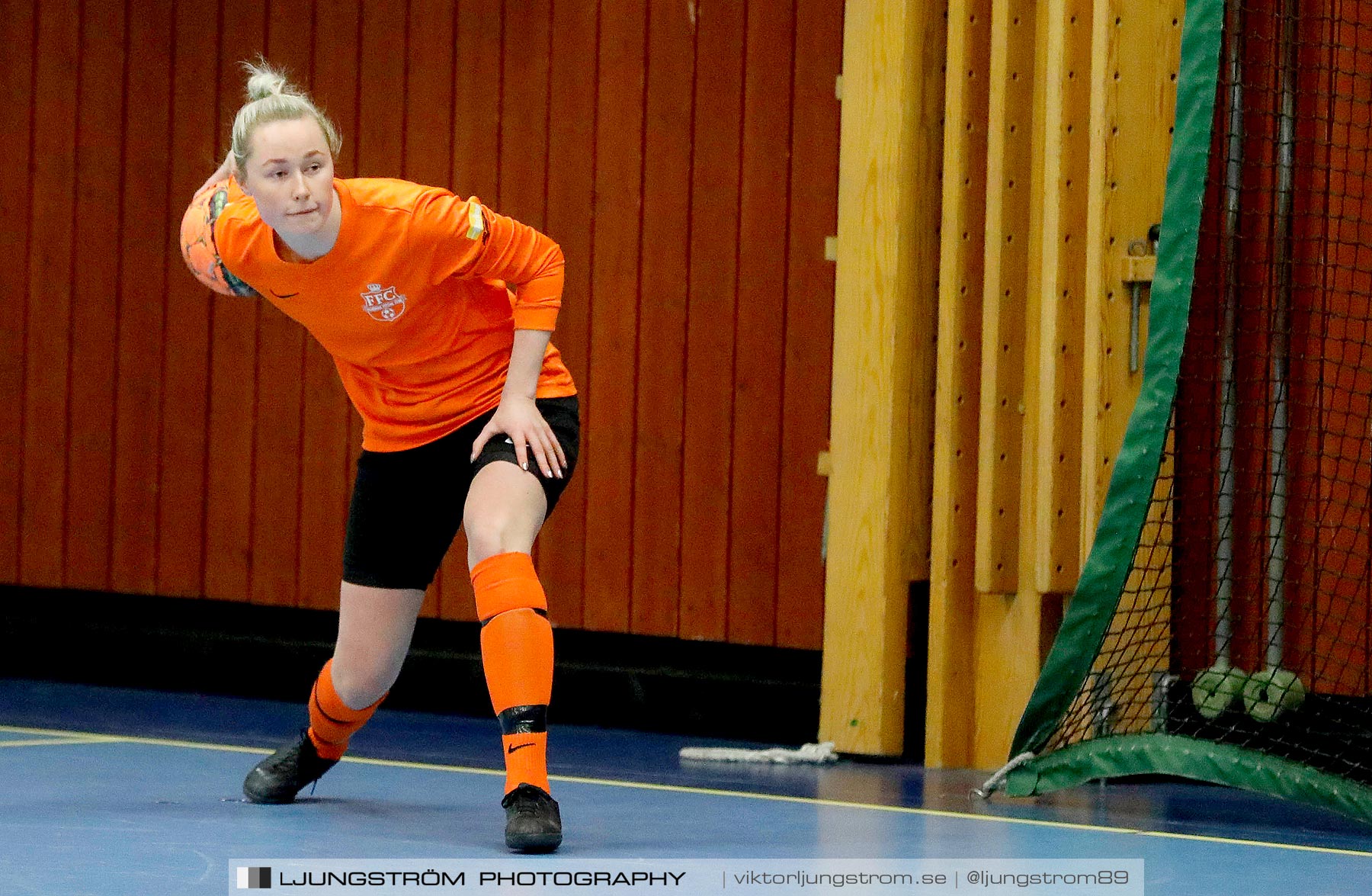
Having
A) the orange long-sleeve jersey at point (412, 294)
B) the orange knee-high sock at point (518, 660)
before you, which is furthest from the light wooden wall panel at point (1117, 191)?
the orange knee-high sock at point (518, 660)

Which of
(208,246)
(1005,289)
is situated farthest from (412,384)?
(1005,289)

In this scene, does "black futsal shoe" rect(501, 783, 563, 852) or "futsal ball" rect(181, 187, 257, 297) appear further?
"futsal ball" rect(181, 187, 257, 297)

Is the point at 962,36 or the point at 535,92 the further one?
the point at 535,92

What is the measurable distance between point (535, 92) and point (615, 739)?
1.89m

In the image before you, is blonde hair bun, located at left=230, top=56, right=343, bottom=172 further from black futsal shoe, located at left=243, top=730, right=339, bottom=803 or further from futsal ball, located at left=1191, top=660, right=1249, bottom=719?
futsal ball, located at left=1191, top=660, right=1249, bottom=719

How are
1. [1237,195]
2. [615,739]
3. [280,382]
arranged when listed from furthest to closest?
[280,382], [615,739], [1237,195]

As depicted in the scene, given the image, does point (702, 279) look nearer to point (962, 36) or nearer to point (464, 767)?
point (962, 36)

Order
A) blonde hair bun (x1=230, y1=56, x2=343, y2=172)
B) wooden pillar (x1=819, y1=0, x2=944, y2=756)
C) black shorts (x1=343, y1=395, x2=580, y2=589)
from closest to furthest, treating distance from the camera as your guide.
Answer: blonde hair bun (x1=230, y1=56, x2=343, y2=172), black shorts (x1=343, y1=395, x2=580, y2=589), wooden pillar (x1=819, y1=0, x2=944, y2=756)

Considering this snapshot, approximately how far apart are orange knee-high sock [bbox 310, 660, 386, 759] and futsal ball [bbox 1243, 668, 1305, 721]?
192 centimetres

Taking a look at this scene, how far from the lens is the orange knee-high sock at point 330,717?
3709 mm

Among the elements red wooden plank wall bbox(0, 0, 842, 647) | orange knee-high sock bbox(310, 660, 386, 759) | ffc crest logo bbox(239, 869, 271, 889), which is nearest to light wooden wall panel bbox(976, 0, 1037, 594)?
red wooden plank wall bbox(0, 0, 842, 647)

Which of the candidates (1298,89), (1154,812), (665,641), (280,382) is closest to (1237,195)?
(1298,89)

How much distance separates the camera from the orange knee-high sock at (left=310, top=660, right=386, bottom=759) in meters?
3.71

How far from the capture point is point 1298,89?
4.44 meters
